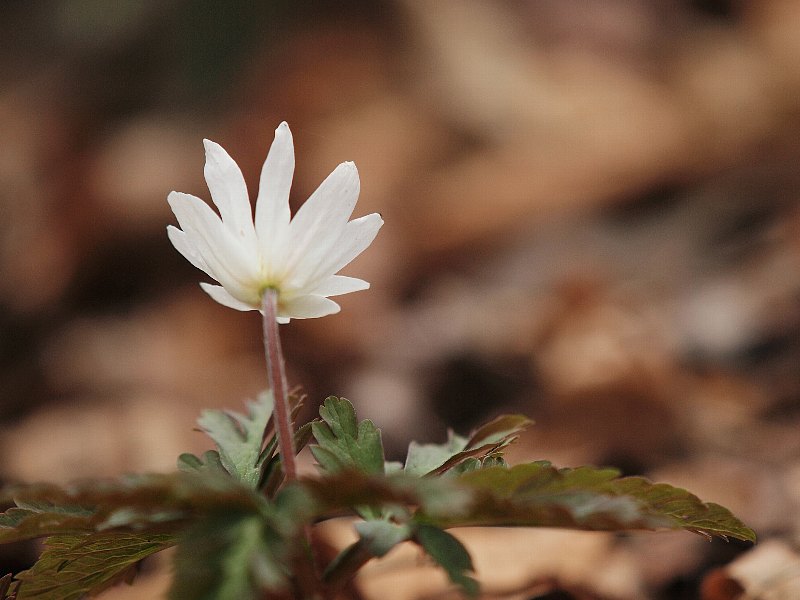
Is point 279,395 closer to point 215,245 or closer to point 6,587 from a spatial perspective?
point 215,245

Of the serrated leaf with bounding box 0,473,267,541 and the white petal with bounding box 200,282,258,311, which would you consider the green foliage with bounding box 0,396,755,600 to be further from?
the white petal with bounding box 200,282,258,311

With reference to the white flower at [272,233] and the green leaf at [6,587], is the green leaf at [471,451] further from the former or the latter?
the green leaf at [6,587]

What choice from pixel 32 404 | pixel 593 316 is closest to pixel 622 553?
pixel 593 316

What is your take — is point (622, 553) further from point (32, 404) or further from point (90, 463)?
point (32, 404)

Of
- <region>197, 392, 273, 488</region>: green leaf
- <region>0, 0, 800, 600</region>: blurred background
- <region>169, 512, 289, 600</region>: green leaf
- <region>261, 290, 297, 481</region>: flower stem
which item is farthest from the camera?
<region>0, 0, 800, 600</region>: blurred background

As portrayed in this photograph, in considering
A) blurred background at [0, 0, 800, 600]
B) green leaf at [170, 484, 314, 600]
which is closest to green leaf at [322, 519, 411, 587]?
green leaf at [170, 484, 314, 600]

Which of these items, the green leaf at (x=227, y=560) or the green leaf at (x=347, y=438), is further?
the green leaf at (x=347, y=438)

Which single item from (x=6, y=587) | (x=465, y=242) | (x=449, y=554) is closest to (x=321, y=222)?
(x=449, y=554)

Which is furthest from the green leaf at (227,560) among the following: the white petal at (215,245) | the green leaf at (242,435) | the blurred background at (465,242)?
the blurred background at (465,242)
